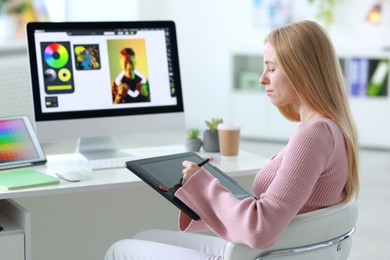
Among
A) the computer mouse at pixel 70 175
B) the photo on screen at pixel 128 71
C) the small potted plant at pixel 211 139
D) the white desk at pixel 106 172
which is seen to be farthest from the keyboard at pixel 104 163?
the small potted plant at pixel 211 139

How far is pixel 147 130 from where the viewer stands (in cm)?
307

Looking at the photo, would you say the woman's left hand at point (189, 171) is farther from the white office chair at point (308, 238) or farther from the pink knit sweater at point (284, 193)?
the white office chair at point (308, 238)

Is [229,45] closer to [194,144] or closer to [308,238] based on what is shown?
[194,144]

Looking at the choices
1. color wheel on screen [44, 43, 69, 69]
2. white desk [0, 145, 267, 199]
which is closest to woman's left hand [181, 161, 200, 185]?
white desk [0, 145, 267, 199]

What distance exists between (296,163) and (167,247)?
1.71 ft

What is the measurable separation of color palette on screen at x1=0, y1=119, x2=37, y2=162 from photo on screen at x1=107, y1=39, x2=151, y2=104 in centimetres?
38

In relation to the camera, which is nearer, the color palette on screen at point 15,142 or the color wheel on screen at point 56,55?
the color palette on screen at point 15,142

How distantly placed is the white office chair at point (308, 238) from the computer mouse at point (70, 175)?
29.3 inches

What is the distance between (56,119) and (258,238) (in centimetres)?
120

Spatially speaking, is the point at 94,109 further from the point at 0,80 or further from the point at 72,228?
the point at 0,80

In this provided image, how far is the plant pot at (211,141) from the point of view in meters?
3.06

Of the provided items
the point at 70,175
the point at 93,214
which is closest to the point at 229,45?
the point at 93,214

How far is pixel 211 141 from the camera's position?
307cm

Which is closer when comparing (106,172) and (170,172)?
(170,172)
